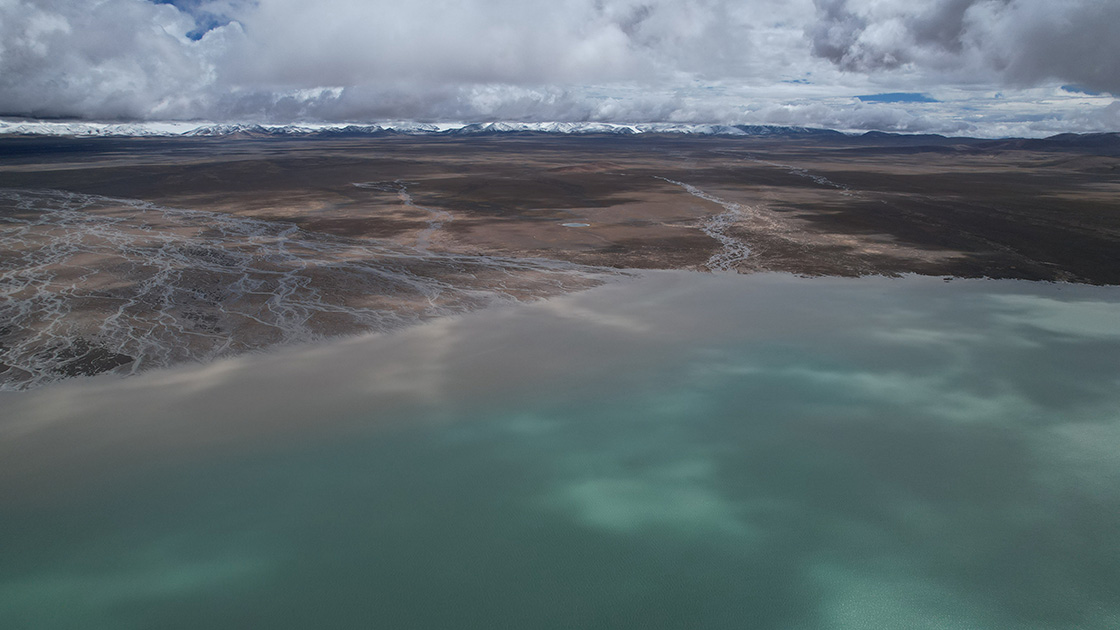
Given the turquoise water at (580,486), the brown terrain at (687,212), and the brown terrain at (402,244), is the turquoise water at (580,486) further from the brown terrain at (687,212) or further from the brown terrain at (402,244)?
the brown terrain at (687,212)

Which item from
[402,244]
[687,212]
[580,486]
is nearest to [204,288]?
[402,244]

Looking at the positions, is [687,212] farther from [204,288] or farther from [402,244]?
[204,288]

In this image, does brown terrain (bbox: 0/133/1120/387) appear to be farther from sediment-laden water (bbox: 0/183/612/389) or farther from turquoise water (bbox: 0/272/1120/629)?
turquoise water (bbox: 0/272/1120/629)

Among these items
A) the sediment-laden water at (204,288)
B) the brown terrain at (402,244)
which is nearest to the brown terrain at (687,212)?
the brown terrain at (402,244)

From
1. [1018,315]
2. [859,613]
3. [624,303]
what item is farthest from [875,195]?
[859,613]

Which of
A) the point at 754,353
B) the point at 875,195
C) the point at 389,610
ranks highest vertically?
the point at 875,195

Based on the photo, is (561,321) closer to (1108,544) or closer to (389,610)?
(389,610)
